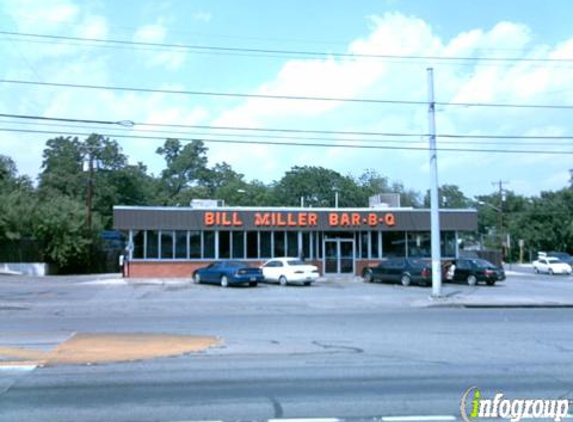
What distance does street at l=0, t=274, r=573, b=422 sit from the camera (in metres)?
7.23

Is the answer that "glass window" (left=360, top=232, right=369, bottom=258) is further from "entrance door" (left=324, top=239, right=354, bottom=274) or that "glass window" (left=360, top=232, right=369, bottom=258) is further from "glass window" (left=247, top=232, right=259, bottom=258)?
"glass window" (left=247, top=232, right=259, bottom=258)

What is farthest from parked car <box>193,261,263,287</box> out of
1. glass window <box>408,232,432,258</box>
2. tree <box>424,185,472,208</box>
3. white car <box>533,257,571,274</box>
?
tree <box>424,185,472,208</box>

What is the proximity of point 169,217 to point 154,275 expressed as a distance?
12.5 ft

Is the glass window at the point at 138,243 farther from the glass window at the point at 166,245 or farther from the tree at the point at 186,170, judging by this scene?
the tree at the point at 186,170

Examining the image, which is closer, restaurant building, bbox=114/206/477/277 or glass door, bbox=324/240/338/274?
restaurant building, bbox=114/206/477/277

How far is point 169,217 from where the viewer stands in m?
39.9

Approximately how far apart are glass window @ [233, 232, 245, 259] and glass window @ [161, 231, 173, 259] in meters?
4.18

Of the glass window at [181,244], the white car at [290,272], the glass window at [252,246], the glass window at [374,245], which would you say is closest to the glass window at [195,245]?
the glass window at [181,244]

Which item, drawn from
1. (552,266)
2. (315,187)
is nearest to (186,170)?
(315,187)

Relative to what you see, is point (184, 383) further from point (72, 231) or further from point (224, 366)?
point (72, 231)

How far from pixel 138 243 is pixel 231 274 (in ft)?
33.1

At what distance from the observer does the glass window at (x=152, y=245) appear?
40094 millimetres

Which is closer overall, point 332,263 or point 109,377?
point 109,377

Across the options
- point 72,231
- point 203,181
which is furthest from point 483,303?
point 203,181
